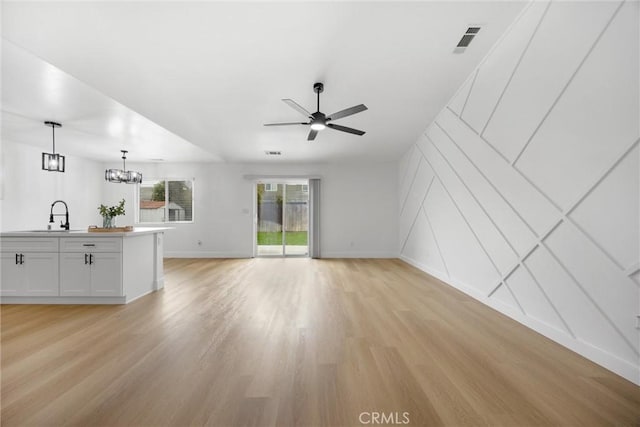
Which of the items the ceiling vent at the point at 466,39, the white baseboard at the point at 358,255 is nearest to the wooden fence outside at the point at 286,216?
the white baseboard at the point at 358,255

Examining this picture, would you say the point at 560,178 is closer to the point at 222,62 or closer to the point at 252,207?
the point at 222,62

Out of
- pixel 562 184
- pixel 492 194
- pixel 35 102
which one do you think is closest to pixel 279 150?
pixel 35 102

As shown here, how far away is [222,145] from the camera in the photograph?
19.6ft

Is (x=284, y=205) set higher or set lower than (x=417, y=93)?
lower

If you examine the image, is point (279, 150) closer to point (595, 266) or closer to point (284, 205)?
point (284, 205)

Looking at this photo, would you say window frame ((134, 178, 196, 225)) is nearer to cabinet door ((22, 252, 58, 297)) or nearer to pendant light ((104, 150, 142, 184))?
pendant light ((104, 150, 142, 184))

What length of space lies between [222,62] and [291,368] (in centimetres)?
335

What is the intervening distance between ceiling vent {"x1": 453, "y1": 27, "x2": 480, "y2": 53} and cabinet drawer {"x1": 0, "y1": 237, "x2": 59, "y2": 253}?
5505 millimetres

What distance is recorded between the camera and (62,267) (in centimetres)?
349

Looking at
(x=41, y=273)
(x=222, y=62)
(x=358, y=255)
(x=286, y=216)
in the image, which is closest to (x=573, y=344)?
(x=222, y=62)

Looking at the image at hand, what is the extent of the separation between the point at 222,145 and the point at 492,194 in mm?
5146

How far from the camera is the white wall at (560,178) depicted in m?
1.94

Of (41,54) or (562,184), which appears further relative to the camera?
(41,54)

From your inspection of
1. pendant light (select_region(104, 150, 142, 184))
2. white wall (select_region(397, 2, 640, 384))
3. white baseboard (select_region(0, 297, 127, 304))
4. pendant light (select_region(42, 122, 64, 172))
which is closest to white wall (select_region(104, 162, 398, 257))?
pendant light (select_region(104, 150, 142, 184))
